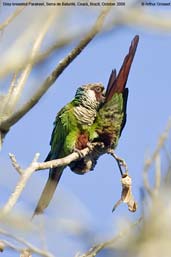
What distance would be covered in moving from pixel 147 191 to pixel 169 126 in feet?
1.94

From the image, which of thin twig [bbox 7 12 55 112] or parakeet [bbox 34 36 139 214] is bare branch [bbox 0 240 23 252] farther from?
parakeet [bbox 34 36 139 214]

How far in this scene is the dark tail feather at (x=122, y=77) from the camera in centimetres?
467

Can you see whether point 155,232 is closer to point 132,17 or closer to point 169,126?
point 132,17

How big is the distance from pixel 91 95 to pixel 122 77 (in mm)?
672

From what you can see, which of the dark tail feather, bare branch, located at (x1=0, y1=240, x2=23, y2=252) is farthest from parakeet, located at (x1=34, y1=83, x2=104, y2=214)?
bare branch, located at (x1=0, y1=240, x2=23, y2=252)

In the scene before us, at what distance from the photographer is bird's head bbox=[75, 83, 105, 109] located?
5.59m

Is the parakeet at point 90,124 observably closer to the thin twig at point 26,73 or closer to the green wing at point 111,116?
the green wing at point 111,116

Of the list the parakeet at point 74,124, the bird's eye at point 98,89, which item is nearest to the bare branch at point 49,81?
the parakeet at point 74,124

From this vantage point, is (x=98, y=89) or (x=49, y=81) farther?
(x=98, y=89)

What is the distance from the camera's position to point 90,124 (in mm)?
5426

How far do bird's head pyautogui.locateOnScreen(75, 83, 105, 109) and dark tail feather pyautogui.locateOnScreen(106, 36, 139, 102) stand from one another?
18 cm

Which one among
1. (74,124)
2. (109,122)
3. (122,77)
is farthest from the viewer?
(74,124)

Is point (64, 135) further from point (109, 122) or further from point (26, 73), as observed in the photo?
point (26, 73)

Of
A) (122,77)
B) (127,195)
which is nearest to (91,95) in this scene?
(122,77)
